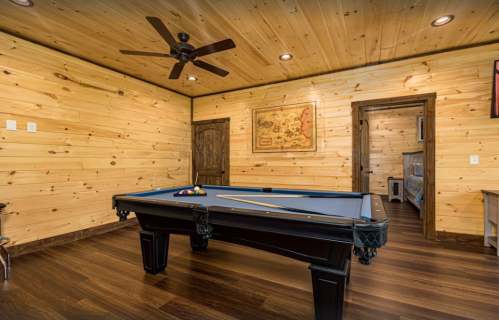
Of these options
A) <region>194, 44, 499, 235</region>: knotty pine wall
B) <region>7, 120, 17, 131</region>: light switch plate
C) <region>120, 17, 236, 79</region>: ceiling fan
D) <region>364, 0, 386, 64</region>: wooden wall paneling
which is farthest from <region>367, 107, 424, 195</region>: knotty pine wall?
<region>7, 120, 17, 131</region>: light switch plate

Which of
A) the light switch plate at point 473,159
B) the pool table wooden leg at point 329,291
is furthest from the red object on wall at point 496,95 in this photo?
the pool table wooden leg at point 329,291

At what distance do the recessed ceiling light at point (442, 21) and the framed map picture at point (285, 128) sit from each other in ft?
5.79

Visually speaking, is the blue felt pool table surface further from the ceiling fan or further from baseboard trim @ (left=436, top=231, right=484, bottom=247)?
baseboard trim @ (left=436, top=231, right=484, bottom=247)

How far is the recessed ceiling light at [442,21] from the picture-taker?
2340 mm

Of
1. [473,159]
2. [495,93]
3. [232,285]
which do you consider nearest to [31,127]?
[232,285]

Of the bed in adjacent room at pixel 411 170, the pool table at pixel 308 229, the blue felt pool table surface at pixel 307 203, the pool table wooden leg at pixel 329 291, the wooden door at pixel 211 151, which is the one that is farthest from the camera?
the bed in adjacent room at pixel 411 170

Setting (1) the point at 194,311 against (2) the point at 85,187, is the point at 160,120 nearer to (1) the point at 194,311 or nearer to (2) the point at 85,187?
(2) the point at 85,187

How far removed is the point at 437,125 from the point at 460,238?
58.1 inches

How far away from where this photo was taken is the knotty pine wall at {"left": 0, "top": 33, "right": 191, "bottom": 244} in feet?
8.80

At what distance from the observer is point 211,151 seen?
4949 millimetres

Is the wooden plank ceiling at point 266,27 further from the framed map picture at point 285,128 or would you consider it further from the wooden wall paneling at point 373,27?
the framed map picture at point 285,128

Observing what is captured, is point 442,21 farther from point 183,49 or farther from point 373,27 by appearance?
point 183,49

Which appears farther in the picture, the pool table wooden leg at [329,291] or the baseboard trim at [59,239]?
the baseboard trim at [59,239]

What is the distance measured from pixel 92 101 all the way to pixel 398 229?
497 centimetres
